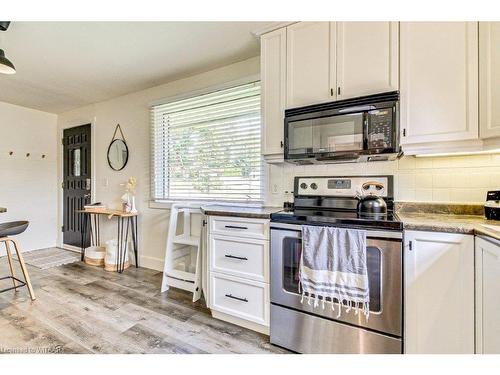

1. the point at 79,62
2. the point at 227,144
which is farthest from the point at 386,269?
the point at 79,62

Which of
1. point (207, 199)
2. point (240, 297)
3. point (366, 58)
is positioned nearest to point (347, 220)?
point (240, 297)

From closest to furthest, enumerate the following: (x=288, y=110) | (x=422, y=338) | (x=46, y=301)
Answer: (x=422, y=338) → (x=288, y=110) → (x=46, y=301)

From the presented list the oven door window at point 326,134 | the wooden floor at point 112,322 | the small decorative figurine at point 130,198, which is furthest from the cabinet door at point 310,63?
the small decorative figurine at point 130,198

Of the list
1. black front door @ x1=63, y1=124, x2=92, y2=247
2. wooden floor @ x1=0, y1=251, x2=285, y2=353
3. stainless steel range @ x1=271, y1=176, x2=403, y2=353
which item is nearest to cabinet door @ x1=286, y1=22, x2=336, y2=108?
stainless steel range @ x1=271, y1=176, x2=403, y2=353

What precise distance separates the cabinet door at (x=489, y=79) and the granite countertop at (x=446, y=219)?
1.66 feet

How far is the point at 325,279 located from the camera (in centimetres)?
150

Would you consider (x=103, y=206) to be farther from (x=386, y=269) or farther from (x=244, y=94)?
(x=386, y=269)

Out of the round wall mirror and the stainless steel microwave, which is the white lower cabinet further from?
the round wall mirror

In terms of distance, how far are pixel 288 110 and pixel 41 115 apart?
4.47 meters

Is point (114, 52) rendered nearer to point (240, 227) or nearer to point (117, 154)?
point (117, 154)

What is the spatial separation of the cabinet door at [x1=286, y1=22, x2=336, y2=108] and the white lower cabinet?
0.99m

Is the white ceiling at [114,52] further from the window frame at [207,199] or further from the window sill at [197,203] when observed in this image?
the window sill at [197,203]

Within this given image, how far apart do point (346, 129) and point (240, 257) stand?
46.7 inches

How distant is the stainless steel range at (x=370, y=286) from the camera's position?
1392mm
